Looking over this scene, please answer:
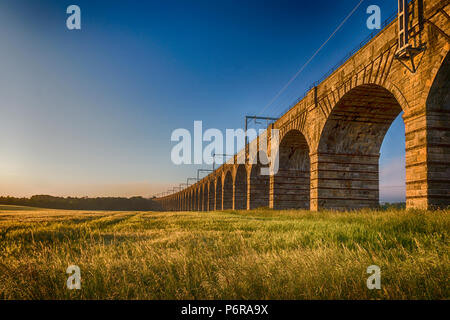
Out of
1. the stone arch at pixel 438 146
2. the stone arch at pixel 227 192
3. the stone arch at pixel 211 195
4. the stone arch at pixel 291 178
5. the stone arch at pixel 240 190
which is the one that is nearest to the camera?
the stone arch at pixel 438 146

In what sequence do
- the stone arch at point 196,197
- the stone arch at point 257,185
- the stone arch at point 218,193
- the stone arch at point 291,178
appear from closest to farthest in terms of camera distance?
the stone arch at point 291,178 → the stone arch at point 257,185 → the stone arch at point 218,193 → the stone arch at point 196,197

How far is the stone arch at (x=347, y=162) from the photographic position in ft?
54.1

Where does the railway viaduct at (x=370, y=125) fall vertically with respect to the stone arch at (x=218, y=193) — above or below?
above

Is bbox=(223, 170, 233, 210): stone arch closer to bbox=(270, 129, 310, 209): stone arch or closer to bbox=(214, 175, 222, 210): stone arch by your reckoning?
bbox=(214, 175, 222, 210): stone arch

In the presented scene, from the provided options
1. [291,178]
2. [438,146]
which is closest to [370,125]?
[438,146]

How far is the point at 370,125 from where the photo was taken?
54.0 ft

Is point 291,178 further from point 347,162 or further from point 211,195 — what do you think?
point 211,195

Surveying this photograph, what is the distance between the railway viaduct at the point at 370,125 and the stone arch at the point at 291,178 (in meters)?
0.08

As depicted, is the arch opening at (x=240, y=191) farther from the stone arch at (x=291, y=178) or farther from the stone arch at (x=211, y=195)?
the stone arch at (x=211, y=195)

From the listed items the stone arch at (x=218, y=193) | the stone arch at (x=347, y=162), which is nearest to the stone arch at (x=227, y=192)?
the stone arch at (x=218, y=193)

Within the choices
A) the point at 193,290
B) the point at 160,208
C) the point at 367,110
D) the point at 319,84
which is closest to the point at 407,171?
the point at 367,110

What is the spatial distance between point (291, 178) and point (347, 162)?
7.91m

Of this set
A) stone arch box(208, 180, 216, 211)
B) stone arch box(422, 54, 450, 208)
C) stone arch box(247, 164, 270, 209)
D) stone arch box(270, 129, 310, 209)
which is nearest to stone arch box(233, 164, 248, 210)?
stone arch box(247, 164, 270, 209)
